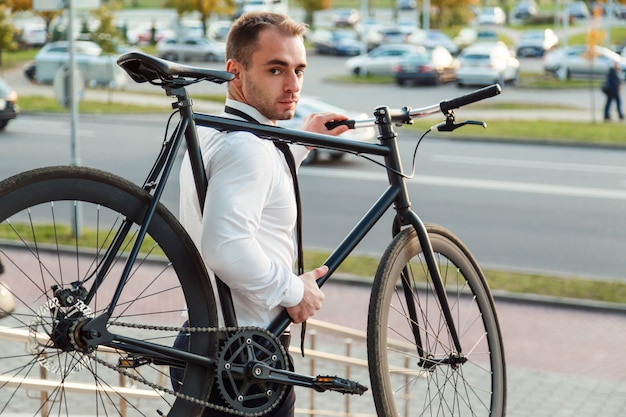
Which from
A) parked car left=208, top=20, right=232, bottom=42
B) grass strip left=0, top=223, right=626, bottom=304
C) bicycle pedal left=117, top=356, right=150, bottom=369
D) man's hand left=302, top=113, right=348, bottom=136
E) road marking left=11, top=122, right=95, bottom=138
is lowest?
parked car left=208, top=20, right=232, bottom=42

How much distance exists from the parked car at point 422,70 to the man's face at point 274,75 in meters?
35.6

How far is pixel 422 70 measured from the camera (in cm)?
3816

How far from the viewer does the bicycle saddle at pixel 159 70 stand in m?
2.67

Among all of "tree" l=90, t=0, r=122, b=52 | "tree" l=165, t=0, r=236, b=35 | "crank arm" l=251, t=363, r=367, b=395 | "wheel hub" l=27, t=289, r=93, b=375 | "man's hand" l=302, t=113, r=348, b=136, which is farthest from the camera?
"tree" l=165, t=0, r=236, b=35

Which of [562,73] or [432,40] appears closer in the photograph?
[562,73]

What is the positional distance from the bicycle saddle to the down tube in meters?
0.69

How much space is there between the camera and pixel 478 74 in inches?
1463

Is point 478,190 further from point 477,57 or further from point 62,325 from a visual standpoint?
point 477,57

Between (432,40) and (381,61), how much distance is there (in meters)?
9.09

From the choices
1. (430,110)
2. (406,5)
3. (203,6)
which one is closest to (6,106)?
(430,110)

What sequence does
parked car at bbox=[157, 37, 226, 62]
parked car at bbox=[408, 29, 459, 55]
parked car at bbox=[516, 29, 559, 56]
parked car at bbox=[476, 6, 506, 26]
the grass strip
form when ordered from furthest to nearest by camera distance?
parked car at bbox=[476, 6, 506, 26]
parked car at bbox=[516, 29, 559, 56]
parked car at bbox=[408, 29, 459, 55]
parked car at bbox=[157, 37, 226, 62]
the grass strip

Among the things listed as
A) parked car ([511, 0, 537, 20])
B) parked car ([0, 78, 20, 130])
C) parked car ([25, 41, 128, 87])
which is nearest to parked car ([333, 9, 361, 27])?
parked car ([511, 0, 537, 20])

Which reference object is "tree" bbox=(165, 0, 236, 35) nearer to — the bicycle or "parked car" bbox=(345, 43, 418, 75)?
"parked car" bbox=(345, 43, 418, 75)

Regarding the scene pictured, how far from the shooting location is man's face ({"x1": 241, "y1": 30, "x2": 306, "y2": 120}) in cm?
303
